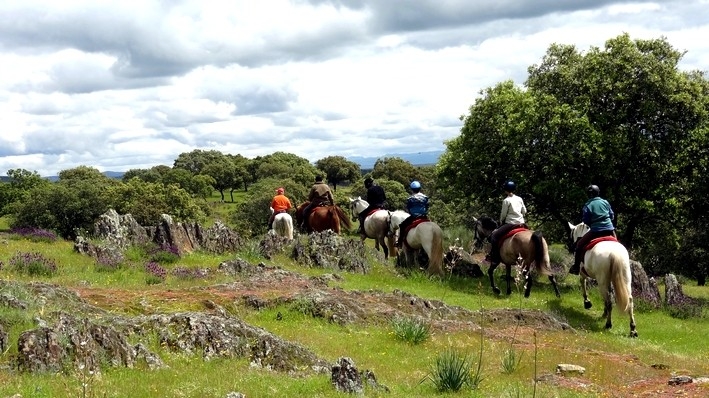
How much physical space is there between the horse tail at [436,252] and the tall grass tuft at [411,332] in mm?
9405

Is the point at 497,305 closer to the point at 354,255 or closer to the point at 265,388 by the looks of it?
the point at 354,255

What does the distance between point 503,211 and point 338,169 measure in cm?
11846

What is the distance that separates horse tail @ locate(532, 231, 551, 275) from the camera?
21484 mm

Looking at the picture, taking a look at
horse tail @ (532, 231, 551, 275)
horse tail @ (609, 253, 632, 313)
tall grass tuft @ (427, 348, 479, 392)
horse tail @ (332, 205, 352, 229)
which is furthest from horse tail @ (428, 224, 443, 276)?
tall grass tuft @ (427, 348, 479, 392)

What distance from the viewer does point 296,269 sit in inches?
951

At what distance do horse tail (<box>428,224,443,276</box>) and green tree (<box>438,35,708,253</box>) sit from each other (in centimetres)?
547

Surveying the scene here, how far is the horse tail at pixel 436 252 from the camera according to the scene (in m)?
24.0

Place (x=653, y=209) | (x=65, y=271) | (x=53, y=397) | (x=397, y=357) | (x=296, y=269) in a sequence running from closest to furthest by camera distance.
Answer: (x=53, y=397) → (x=397, y=357) → (x=65, y=271) → (x=296, y=269) → (x=653, y=209)

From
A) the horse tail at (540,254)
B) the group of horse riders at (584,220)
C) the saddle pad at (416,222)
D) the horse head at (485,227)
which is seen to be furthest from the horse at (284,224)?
the horse tail at (540,254)

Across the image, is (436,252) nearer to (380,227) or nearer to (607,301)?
(380,227)

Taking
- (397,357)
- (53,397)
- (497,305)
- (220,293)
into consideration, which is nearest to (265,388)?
(53,397)

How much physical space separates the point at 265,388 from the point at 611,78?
918 inches

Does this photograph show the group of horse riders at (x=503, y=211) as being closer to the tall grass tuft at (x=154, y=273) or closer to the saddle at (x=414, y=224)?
the saddle at (x=414, y=224)

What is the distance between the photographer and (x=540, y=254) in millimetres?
21547
